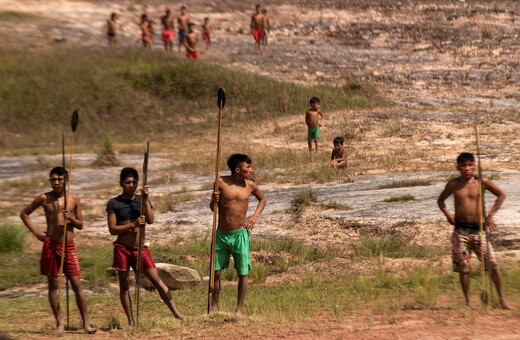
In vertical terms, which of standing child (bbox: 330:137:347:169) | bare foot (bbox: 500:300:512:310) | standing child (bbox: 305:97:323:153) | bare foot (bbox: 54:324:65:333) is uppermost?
standing child (bbox: 305:97:323:153)

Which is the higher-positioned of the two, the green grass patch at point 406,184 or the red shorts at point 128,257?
the green grass patch at point 406,184

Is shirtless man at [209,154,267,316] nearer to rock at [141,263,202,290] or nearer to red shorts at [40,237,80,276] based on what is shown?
red shorts at [40,237,80,276]

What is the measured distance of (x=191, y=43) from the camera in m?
29.1

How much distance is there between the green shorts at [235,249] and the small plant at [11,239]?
508 centimetres

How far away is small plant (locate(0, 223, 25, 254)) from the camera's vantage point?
12.4 m

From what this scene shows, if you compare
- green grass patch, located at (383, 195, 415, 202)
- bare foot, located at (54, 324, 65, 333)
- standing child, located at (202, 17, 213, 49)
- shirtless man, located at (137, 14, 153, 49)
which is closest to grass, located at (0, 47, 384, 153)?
shirtless man, located at (137, 14, 153, 49)

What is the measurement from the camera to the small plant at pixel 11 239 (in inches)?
487

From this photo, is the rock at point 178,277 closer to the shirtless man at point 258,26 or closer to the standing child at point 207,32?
the shirtless man at point 258,26

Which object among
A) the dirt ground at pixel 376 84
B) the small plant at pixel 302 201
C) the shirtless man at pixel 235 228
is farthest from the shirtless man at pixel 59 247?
the small plant at pixel 302 201

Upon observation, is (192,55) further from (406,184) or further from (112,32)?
(406,184)

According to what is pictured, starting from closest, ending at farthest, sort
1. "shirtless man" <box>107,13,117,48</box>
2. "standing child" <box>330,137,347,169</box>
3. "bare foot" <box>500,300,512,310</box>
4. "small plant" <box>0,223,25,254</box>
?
"bare foot" <box>500,300,512,310</box>, "small plant" <box>0,223,25,254</box>, "standing child" <box>330,137,347,169</box>, "shirtless man" <box>107,13,117,48</box>

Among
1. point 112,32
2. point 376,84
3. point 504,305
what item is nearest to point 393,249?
point 504,305

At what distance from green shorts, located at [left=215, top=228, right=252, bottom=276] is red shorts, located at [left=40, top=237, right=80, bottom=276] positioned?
→ 1.28 m

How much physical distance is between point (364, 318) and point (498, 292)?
4.08 feet
